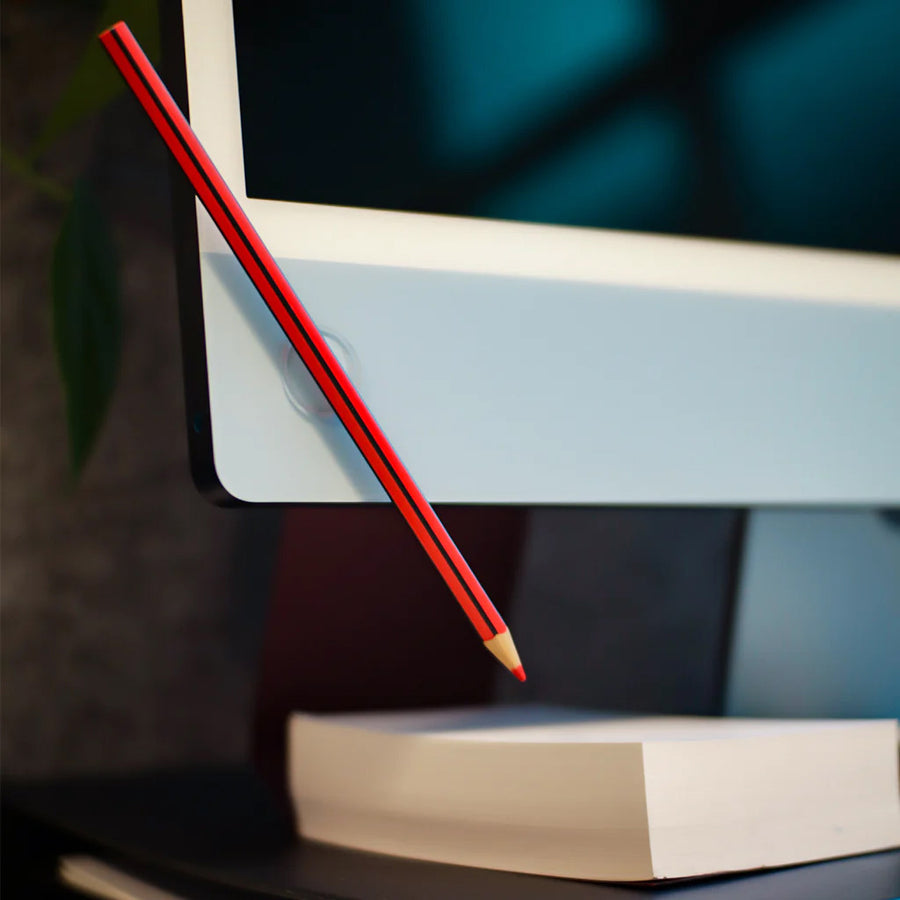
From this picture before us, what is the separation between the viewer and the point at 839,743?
0.24 meters

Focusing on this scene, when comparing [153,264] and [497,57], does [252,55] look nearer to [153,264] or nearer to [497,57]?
[497,57]

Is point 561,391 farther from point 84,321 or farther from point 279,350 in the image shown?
point 84,321

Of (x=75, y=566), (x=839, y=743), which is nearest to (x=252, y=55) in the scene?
(x=839, y=743)

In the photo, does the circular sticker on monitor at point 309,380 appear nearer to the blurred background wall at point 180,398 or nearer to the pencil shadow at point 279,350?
the pencil shadow at point 279,350

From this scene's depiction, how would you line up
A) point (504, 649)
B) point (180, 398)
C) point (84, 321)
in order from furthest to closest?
point (180, 398) < point (84, 321) < point (504, 649)

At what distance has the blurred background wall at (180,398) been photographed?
0.30 m

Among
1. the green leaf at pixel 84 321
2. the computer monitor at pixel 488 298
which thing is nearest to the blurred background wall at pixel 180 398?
the computer monitor at pixel 488 298

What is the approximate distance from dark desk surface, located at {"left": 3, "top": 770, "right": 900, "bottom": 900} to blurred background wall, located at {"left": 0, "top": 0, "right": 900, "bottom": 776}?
4.0 inches

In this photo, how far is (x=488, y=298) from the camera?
25 centimetres

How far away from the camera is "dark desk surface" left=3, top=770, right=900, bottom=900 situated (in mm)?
A: 206

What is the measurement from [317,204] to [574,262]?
7 centimetres

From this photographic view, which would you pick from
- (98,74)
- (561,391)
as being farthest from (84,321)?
(561,391)

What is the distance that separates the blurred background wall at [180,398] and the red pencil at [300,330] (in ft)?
0.40

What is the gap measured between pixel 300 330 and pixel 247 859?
0.44 feet
